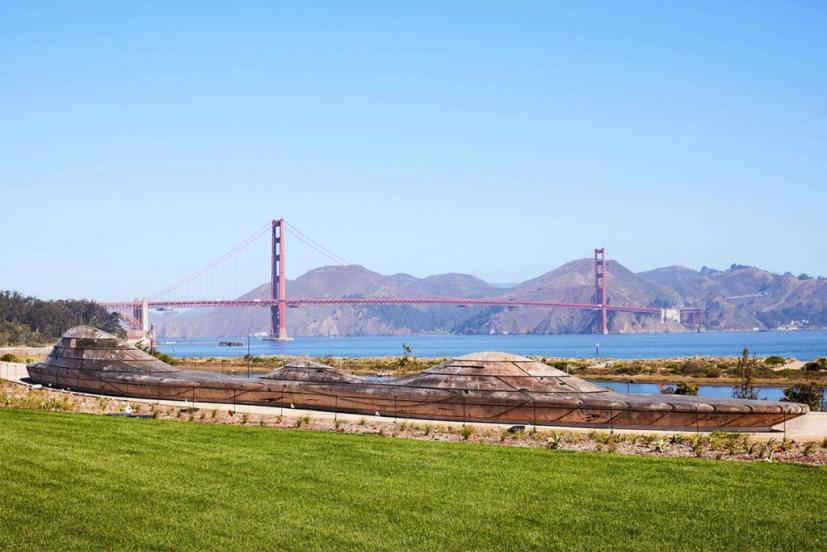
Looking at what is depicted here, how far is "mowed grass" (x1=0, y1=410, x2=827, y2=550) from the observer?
9445 millimetres

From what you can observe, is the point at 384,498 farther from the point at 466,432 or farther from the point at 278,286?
the point at 278,286

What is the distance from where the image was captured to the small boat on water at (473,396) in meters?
20.8

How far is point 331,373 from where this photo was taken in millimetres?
27188

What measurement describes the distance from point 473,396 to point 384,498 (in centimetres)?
1180

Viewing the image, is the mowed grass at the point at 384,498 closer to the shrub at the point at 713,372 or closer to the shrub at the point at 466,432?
the shrub at the point at 466,432

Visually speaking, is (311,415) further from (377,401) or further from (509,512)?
(509,512)

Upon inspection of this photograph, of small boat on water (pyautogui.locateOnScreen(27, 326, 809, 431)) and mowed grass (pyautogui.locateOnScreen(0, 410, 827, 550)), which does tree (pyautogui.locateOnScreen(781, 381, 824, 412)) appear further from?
mowed grass (pyautogui.locateOnScreen(0, 410, 827, 550))

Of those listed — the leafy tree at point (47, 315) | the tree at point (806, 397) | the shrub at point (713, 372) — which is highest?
the leafy tree at point (47, 315)

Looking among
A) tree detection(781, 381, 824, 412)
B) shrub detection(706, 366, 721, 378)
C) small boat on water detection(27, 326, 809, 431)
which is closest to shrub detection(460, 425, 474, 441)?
small boat on water detection(27, 326, 809, 431)

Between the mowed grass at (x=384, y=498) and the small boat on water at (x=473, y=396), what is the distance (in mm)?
6762

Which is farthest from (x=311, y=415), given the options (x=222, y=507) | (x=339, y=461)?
(x=222, y=507)

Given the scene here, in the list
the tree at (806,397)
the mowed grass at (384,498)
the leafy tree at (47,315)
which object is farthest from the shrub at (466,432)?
the leafy tree at (47,315)

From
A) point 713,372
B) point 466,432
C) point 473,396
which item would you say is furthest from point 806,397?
point 713,372

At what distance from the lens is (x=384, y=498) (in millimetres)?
11195
